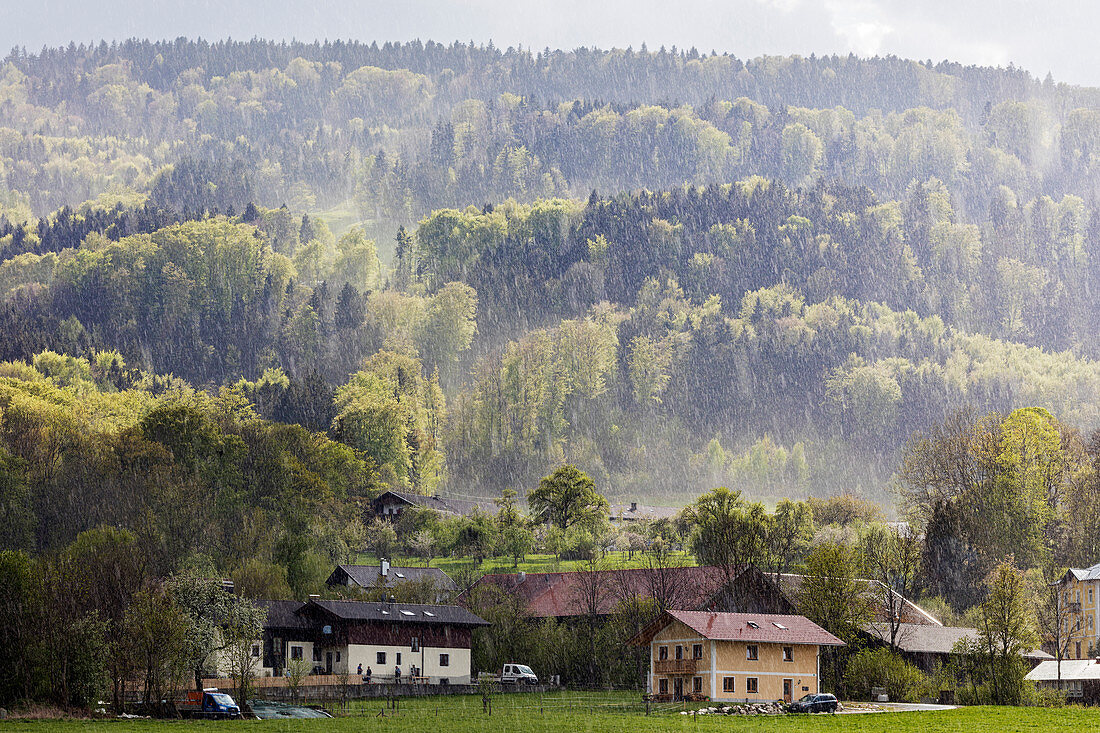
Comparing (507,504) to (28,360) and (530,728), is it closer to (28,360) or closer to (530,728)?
(530,728)

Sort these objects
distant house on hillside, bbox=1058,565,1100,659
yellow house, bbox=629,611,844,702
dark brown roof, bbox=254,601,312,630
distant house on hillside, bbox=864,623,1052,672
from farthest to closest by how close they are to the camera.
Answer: distant house on hillside, bbox=1058,565,1100,659 < dark brown roof, bbox=254,601,312,630 < distant house on hillside, bbox=864,623,1052,672 < yellow house, bbox=629,611,844,702

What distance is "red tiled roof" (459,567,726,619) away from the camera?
78.7 metres

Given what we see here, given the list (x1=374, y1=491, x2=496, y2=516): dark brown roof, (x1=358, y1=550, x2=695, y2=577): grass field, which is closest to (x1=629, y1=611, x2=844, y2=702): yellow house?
(x1=358, y1=550, x2=695, y2=577): grass field

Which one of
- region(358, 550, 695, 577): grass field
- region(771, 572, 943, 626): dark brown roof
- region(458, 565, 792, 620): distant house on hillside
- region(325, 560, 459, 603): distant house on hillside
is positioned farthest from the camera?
region(358, 550, 695, 577): grass field

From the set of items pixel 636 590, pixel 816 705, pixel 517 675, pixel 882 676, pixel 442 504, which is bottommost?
pixel 517 675

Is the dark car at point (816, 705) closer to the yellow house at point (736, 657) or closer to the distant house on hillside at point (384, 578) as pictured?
the yellow house at point (736, 657)

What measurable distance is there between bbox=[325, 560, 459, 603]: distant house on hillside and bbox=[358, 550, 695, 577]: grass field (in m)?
8.84

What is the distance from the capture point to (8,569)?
170 ft

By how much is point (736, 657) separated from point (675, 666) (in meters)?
2.91

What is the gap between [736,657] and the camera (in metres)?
59.0

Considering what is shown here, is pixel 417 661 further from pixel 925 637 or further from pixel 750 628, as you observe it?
pixel 925 637

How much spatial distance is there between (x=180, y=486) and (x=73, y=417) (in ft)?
72.0

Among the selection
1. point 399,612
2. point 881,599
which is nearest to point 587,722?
point 399,612

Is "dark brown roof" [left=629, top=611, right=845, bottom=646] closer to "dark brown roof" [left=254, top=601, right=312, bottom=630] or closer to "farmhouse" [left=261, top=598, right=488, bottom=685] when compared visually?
"farmhouse" [left=261, top=598, right=488, bottom=685]
